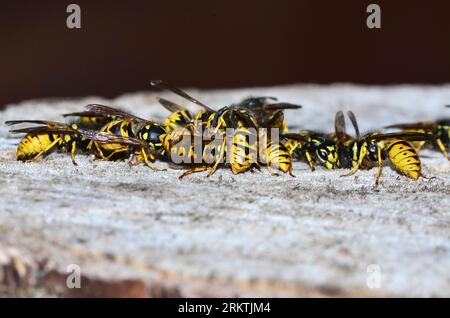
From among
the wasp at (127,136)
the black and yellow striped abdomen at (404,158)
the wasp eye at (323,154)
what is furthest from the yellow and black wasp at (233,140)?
the black and yellow striped abdomen at (404,158)

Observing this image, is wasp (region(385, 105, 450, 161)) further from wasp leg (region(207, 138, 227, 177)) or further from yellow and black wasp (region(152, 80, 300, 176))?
wasp leg (region(207, 138, 227, 177))

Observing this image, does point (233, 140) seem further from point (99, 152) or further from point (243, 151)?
point (99, 152)

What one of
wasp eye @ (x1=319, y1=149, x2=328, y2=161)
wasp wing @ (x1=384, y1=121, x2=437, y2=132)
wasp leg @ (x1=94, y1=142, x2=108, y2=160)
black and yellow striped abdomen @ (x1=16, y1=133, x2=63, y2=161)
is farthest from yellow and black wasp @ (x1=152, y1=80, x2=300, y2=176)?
wasp wing @ (x1=384, y1=121, x2=437, y2=132)

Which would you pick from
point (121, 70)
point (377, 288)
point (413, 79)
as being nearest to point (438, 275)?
point (377, 288)

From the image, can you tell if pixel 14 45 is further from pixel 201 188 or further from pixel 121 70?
pixel 201 188
